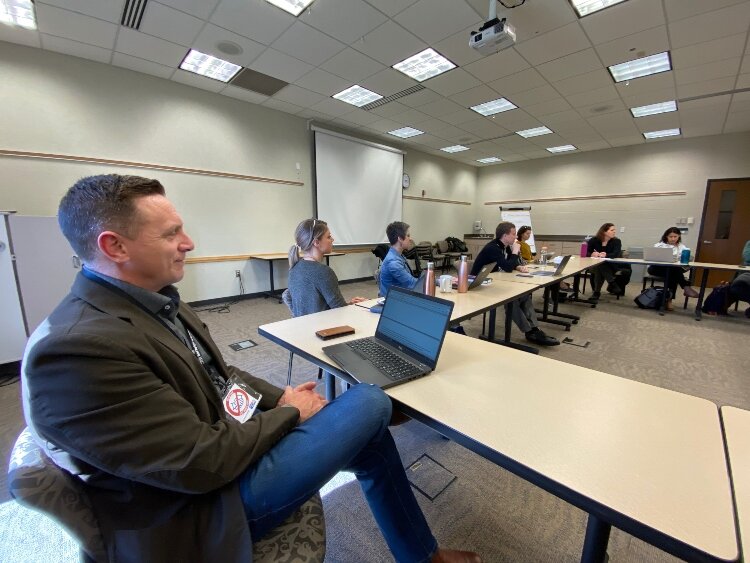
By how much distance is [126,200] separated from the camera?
784 millimetres

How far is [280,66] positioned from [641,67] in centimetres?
421

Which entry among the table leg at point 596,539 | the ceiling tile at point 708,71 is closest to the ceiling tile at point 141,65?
the table leg at point 596,539

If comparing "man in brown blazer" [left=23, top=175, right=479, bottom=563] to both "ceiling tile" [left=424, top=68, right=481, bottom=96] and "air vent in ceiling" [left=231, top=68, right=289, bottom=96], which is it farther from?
"ceiling tile" [left=424, top=68, right=481, bottom=96]

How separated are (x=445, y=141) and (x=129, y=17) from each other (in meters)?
5.52

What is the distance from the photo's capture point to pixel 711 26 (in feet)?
9.48

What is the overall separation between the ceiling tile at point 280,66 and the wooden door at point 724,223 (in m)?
7.90

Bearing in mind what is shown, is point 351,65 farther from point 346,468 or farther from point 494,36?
point 346,468

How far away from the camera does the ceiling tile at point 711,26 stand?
8.89 feet

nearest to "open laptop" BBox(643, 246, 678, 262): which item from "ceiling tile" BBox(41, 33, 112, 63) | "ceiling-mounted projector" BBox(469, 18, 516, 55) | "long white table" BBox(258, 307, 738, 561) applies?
"ceiling-mounted projector" BBox(469, 18, 516, 55)

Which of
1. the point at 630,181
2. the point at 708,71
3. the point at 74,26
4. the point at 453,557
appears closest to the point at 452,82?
the point at 708,71

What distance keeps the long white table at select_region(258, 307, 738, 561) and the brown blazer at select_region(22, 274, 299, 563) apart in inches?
19.2

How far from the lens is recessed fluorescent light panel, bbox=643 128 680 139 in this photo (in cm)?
604

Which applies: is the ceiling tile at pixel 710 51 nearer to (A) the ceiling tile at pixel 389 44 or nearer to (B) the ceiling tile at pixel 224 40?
(A) the ceiling tile at pixel 389 44

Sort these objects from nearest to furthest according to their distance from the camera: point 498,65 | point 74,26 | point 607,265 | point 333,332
Answer: point 333,332, point 74,26, point 498,65, point 607,265
